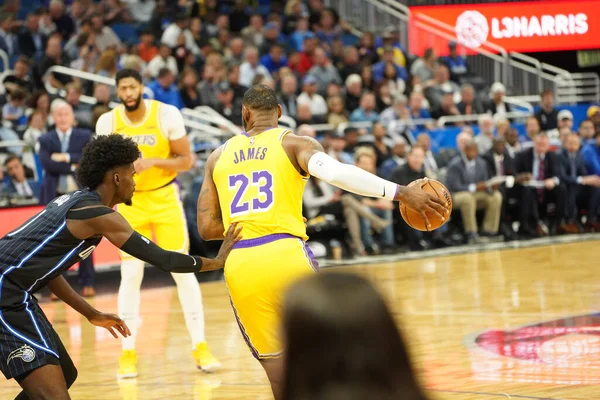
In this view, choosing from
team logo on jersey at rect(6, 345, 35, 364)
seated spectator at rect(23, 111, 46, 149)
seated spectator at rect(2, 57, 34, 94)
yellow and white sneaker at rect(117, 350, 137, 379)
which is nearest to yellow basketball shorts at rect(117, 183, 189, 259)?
yellow and white sneaker at rect(117, 350, 137, 379)

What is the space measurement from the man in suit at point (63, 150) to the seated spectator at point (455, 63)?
34.6 ft

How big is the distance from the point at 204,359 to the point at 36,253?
2.85m

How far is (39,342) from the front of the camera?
4.83 metres

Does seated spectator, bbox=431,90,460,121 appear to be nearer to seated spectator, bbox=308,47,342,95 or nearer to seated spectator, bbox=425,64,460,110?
seated spectator, bbox=425,64,460,110

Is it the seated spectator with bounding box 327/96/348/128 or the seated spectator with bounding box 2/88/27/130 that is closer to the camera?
the seated spectator with bounding box 2/88/27/130

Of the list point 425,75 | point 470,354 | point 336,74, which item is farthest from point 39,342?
point 425,75

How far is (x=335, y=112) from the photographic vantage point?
16.7 meters

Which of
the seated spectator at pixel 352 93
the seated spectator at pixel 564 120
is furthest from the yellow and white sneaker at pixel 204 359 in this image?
the seated spectator at pixel 564 120

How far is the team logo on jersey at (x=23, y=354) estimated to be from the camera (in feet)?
15.6

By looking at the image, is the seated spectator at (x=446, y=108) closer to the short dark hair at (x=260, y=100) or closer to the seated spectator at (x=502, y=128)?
the seated spectator at (x=502, y=128)

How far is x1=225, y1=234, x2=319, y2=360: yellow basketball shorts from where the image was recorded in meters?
5.05

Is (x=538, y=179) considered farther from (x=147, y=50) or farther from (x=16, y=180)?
(x=16, y=180)

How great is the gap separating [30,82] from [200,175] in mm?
3044

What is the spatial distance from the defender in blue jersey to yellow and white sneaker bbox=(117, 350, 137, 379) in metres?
2.25
